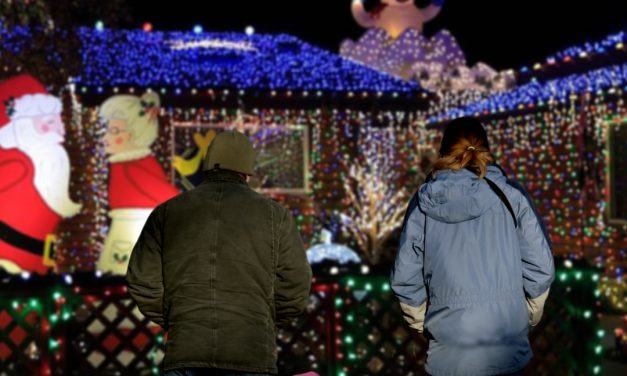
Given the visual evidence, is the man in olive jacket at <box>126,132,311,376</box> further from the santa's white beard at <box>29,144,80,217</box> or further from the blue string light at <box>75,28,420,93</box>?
the blue string light at <box>75,28,420,93</box>

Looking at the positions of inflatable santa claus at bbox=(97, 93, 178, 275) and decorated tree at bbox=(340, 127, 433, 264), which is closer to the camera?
inflatable santa claus at bbox=(97, 93, 178, 275)

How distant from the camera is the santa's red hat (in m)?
11.6

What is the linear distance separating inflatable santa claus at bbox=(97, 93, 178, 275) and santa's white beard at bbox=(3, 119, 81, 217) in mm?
699

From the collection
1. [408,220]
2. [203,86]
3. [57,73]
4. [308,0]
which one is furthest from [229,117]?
[308,0]

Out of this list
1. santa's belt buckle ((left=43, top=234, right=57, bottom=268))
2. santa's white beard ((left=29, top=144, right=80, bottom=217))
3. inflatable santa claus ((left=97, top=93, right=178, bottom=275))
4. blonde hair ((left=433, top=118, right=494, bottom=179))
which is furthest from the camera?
inflatable santa claus ((left=97, top=93, right=178, bottom=275))

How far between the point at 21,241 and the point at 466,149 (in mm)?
9269

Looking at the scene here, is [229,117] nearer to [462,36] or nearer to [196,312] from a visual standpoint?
[196,312]

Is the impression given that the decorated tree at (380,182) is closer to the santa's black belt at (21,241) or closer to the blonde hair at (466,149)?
the santa's black belt at (21,241)

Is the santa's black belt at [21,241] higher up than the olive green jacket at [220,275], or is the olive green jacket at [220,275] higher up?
the olive green jacket at [220,275]

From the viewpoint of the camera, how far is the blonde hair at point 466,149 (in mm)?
3918

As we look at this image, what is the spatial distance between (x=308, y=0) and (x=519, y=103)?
2070 cm

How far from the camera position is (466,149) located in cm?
393

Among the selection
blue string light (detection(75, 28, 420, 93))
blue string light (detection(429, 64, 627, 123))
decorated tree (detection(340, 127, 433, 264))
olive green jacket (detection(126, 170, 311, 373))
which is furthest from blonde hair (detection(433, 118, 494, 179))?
decorated tree (detection(340, 127, 433, 264))

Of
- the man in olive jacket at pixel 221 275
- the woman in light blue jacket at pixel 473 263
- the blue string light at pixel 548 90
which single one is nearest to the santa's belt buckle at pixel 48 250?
the blue string light at pixel 548 90
